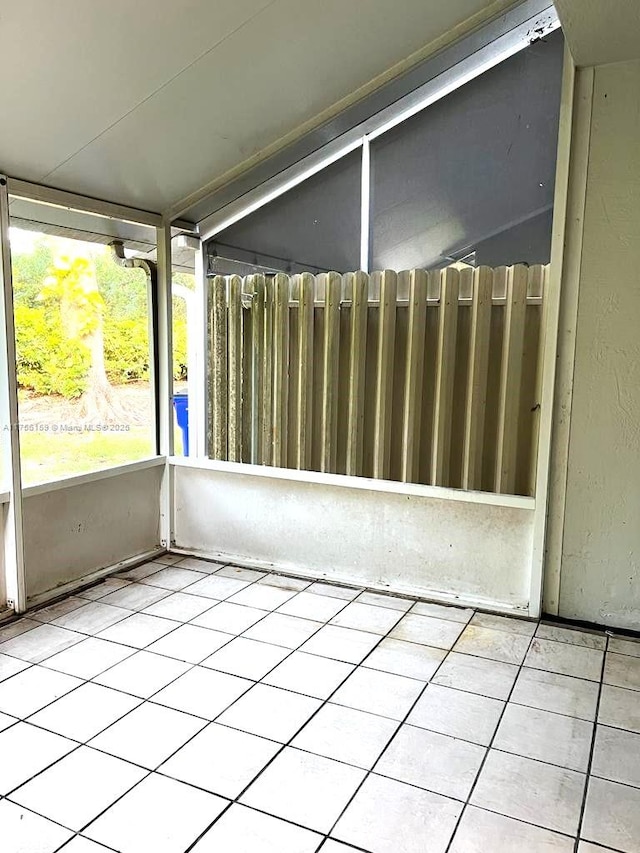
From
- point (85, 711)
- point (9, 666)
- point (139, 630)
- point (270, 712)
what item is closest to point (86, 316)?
point (139, 630)

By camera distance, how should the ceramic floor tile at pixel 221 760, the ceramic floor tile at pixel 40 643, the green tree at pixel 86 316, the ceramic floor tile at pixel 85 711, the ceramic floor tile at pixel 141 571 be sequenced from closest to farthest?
the ceramic floor tile at pixel 221 760 → the ceramic floor tile at pixel 85 711 → the ceramic floor tile at pixel 40 643 → the green tree at pixel 86 316 → the ceramic floor tile at pixel 141 571

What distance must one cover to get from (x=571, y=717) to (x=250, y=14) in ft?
9.29

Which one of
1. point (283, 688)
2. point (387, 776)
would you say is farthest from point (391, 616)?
point (387, 776)

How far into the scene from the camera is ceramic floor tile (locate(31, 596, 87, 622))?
3.06 meters

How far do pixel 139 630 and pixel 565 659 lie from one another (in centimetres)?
186

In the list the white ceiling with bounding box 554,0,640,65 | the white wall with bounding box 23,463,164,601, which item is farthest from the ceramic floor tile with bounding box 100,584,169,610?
the white ceiling with bounding box 554,0,640,65

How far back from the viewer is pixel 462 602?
10.8ft

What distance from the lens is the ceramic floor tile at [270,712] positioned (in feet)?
7.17

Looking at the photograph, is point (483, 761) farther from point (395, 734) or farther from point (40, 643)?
point (40, 643)

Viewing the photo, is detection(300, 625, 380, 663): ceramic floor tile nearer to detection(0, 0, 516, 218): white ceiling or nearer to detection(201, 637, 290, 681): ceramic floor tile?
detection(201, 637, 290, 681): ceramic floor tile

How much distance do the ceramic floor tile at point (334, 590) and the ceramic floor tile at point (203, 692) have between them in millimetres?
963

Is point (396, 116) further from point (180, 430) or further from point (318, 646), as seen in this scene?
point (318, 646)

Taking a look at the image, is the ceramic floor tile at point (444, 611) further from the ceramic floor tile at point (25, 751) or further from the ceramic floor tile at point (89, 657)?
the ceramic floor tile at point (25, 751)

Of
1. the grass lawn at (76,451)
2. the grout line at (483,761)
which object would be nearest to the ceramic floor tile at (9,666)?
the grass lawn at (76,451)
